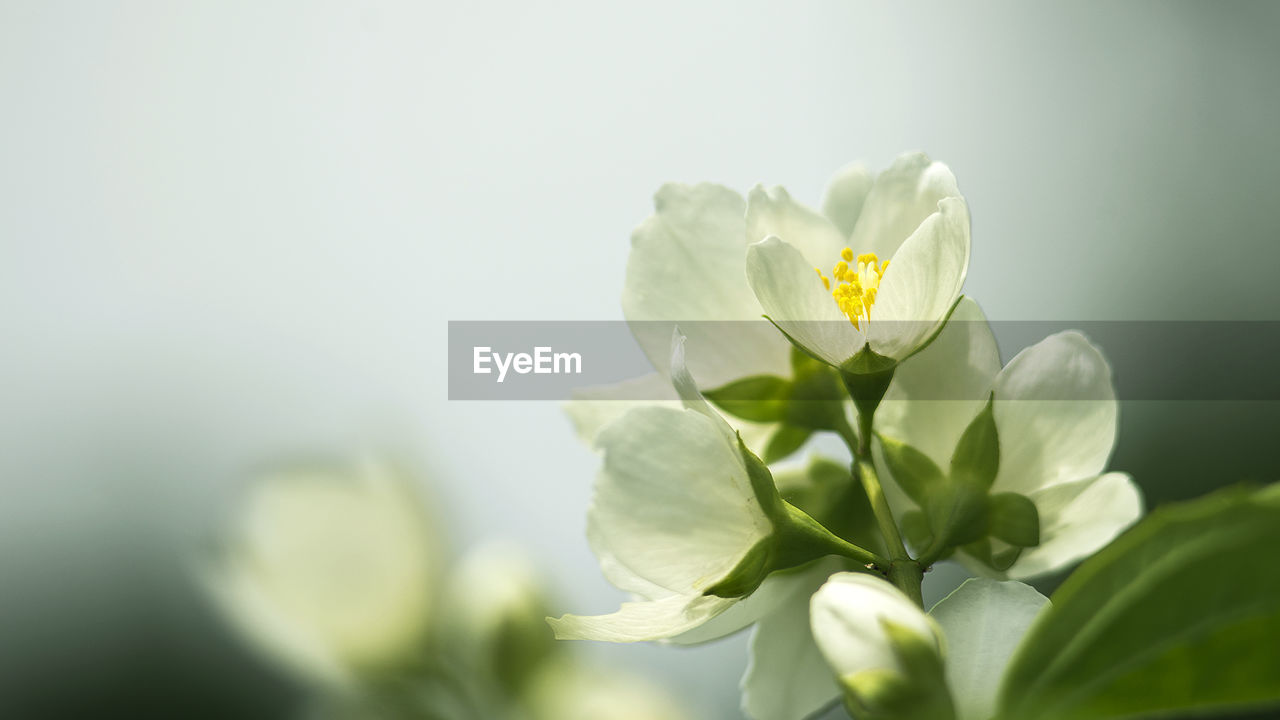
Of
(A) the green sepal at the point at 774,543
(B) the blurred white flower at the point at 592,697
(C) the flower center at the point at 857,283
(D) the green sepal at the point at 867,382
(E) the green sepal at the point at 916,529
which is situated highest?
(C) the flower center at the point at 857,283

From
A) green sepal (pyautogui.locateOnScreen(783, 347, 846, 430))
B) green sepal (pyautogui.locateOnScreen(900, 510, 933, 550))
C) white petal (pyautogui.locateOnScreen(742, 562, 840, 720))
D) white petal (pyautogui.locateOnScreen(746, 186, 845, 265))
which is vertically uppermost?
white petal (pyautogui.locateOnScreen(746, 186, 845, 265))

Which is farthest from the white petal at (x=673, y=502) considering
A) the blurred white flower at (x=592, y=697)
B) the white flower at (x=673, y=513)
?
the blurred white flower at (x=592, y=697)

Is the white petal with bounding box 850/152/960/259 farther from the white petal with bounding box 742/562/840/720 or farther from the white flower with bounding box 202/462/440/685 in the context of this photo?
the white flower with bounding box 202/462/440/685

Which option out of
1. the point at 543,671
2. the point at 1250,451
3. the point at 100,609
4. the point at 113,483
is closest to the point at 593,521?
the point at 543,671

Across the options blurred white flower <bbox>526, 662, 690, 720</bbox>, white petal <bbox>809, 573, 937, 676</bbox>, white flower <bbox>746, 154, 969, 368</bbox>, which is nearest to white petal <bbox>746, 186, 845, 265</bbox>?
white flower <bbox>746, 154, 969, 368</bbox>

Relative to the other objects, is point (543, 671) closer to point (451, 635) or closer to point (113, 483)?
point (451, 635)

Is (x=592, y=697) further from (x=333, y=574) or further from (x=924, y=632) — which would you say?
(x=924, y=632)

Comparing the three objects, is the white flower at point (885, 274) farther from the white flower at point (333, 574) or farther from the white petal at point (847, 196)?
the white flower at point (333, 574)
